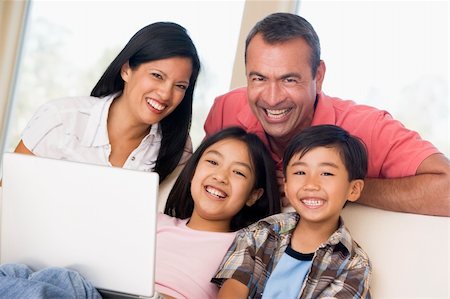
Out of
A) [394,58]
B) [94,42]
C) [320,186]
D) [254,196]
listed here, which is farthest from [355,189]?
[94,42]

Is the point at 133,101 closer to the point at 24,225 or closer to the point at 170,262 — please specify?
the point at 170,262

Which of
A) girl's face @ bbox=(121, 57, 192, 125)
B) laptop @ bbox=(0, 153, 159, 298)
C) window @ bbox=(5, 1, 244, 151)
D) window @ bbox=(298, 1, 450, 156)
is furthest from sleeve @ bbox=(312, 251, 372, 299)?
window @ bbox=(5, 1, 244, 151)

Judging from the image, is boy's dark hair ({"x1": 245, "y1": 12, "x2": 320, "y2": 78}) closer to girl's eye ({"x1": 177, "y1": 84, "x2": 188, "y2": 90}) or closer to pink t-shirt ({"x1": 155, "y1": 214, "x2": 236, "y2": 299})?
girl's eye ({"x1": 177, "y1": 84, "x2": 188, "y2": 90})

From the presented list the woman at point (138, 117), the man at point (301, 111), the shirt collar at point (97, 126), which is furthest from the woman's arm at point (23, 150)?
the man at point (301, 111)

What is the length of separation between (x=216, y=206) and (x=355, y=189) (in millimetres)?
409

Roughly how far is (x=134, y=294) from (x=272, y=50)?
1.00 meters

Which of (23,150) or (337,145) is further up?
(337,145)

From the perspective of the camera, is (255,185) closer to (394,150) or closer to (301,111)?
(301,111)

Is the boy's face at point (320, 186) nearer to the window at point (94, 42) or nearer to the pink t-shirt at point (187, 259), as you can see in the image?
the pink t-shirt at point (187, 259)

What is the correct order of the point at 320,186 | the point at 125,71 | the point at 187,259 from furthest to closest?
the point at 125,71 → the point at 187,259 → the point at 320,186

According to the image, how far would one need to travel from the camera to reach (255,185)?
2139 millimetres

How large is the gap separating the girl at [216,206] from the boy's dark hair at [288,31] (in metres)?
0.32

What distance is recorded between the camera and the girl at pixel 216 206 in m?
1.99

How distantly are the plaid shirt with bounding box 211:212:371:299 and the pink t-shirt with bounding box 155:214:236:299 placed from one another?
5 cm
